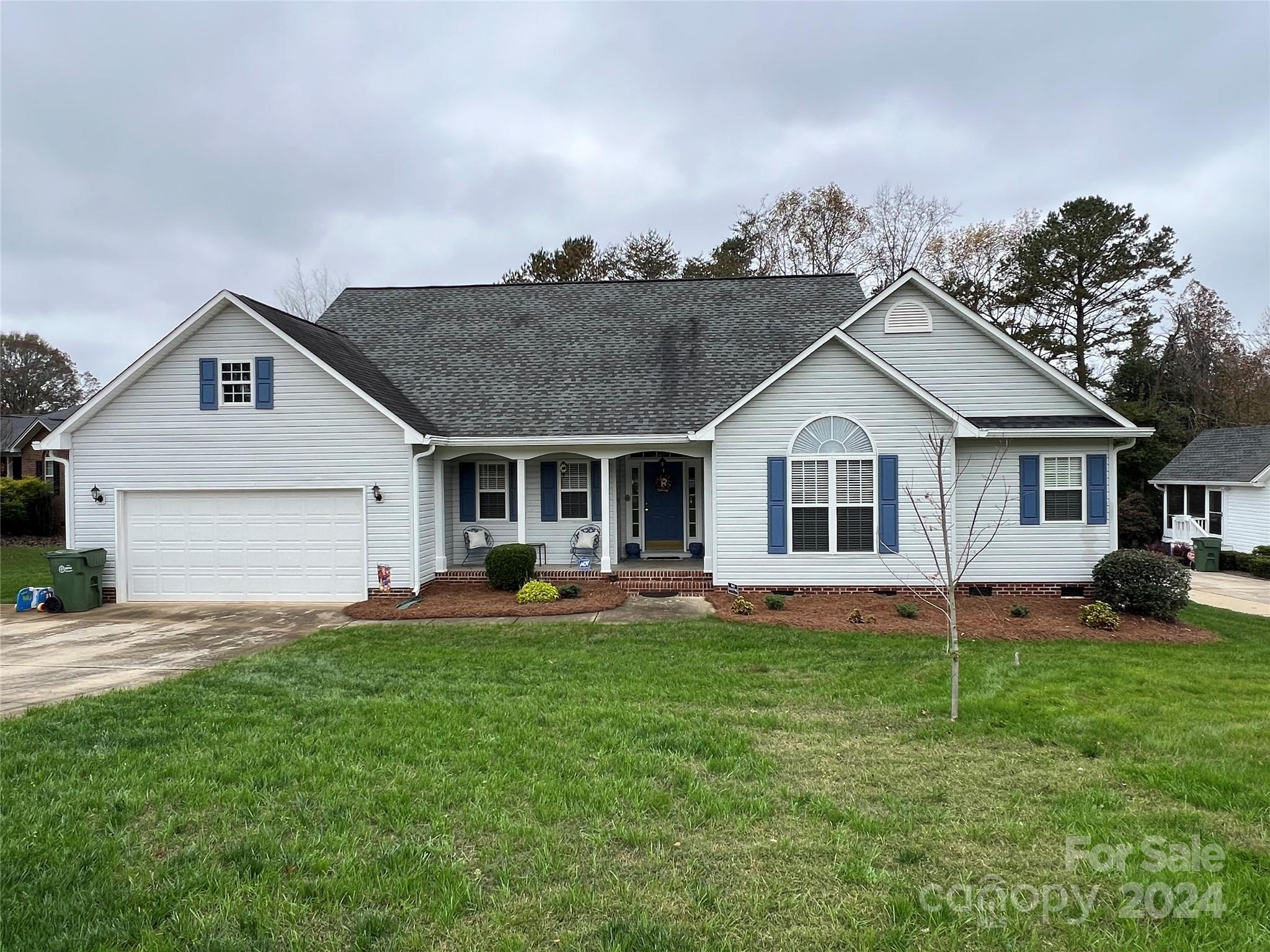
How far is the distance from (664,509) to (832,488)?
4.43 metres

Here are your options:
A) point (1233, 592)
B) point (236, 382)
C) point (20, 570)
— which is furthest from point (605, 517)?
point (20, 570)

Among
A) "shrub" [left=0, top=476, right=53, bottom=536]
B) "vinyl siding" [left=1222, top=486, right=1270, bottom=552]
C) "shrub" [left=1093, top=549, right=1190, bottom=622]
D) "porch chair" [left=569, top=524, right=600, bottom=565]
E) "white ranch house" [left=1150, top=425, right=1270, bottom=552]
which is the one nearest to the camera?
"shrub" [left=1093, top=549, right=1190, bottom=622]

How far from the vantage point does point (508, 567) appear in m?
13.4

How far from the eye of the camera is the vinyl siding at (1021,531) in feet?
43.7

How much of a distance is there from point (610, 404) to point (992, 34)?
10122 millimetres

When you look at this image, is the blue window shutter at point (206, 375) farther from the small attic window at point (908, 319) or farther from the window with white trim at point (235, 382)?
the small attic window at point (908, 319)

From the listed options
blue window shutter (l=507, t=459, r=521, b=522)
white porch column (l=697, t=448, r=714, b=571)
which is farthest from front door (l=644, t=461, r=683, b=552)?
blue window shutter (l=507, t=459, r=521, b=522)

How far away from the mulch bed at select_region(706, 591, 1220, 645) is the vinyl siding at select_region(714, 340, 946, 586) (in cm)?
55

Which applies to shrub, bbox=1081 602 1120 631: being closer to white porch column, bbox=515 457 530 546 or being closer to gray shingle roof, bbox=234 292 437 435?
white porch column, bbox=515 457 530 546

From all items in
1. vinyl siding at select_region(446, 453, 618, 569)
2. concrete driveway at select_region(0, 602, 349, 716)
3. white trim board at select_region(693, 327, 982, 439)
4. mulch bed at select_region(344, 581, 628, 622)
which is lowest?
concrete driveway at select_region(0, 602, 349, 716)

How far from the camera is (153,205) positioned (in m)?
21.2

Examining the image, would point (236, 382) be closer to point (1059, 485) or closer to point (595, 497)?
point (595, 497)

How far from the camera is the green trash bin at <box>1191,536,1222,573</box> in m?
21.4

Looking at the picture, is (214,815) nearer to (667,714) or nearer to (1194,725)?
(667,714)
